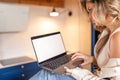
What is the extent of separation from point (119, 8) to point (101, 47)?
29 centimetres

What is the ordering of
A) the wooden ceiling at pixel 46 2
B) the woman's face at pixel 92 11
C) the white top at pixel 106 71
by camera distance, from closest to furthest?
the white top at pixel 106 71
the woman's face at pixel 92 11
the wooden ceiling at pixel 46 2

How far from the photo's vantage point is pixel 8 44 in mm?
2254

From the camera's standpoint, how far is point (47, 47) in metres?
1.12

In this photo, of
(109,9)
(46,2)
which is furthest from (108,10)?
(46,2)

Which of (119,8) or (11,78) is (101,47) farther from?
(11,78)

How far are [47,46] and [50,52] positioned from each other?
51 millimetres

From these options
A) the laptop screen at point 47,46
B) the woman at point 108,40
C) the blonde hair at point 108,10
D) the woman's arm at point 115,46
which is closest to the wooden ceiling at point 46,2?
the laptop screen at point 47,46

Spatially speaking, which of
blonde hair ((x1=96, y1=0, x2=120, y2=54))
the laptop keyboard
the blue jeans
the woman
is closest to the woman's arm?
the woman

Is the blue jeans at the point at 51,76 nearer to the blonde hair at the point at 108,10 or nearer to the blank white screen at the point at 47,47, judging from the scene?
the blank white screen at the point at 47,47

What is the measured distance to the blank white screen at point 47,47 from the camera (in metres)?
1.04

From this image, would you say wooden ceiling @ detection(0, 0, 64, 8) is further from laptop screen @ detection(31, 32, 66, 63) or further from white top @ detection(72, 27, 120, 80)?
white top @ detection(72, 27, 120, 80)

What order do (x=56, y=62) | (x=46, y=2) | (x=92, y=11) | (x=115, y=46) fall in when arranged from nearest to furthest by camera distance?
(x=115, y=46)
(x=92, y=11)
(x=56, y=62)
(x=46, y=2)

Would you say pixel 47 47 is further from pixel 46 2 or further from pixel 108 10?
pixel 46 2

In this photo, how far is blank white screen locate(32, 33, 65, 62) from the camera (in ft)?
3.40
